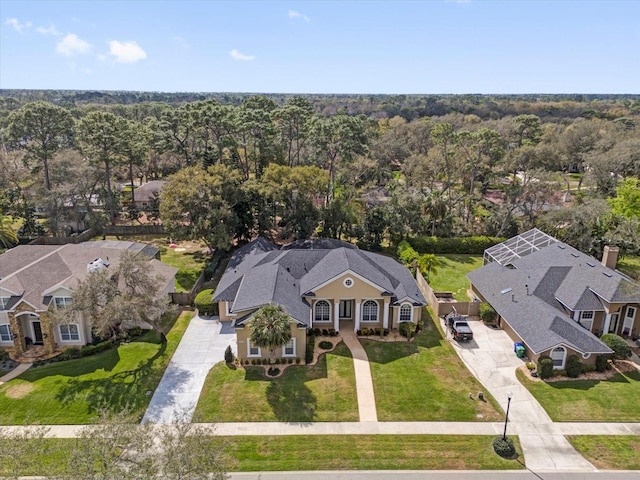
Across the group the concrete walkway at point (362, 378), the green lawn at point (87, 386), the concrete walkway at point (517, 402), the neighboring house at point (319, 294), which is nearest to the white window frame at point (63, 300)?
the green lawn at point (87, 386)

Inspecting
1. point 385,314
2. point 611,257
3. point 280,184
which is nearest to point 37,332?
point 280,184

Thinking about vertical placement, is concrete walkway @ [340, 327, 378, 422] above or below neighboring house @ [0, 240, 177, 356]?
below

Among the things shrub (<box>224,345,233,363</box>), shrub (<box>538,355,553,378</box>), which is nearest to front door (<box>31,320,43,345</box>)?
shrub (<box>224,345,233,363</box>)

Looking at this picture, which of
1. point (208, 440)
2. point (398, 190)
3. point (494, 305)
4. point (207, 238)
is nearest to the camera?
point (208, 440)

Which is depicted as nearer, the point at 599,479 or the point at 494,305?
the point at 599,479

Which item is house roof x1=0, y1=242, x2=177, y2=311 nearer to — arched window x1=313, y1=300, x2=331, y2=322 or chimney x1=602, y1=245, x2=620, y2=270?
arched window x1=313, y1=300, x2=331, y2=322

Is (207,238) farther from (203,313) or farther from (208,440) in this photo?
(208,440)

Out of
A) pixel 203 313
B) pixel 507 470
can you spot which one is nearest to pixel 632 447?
pixel 507 470

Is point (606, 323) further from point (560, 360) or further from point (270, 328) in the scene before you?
point (270, 328)
